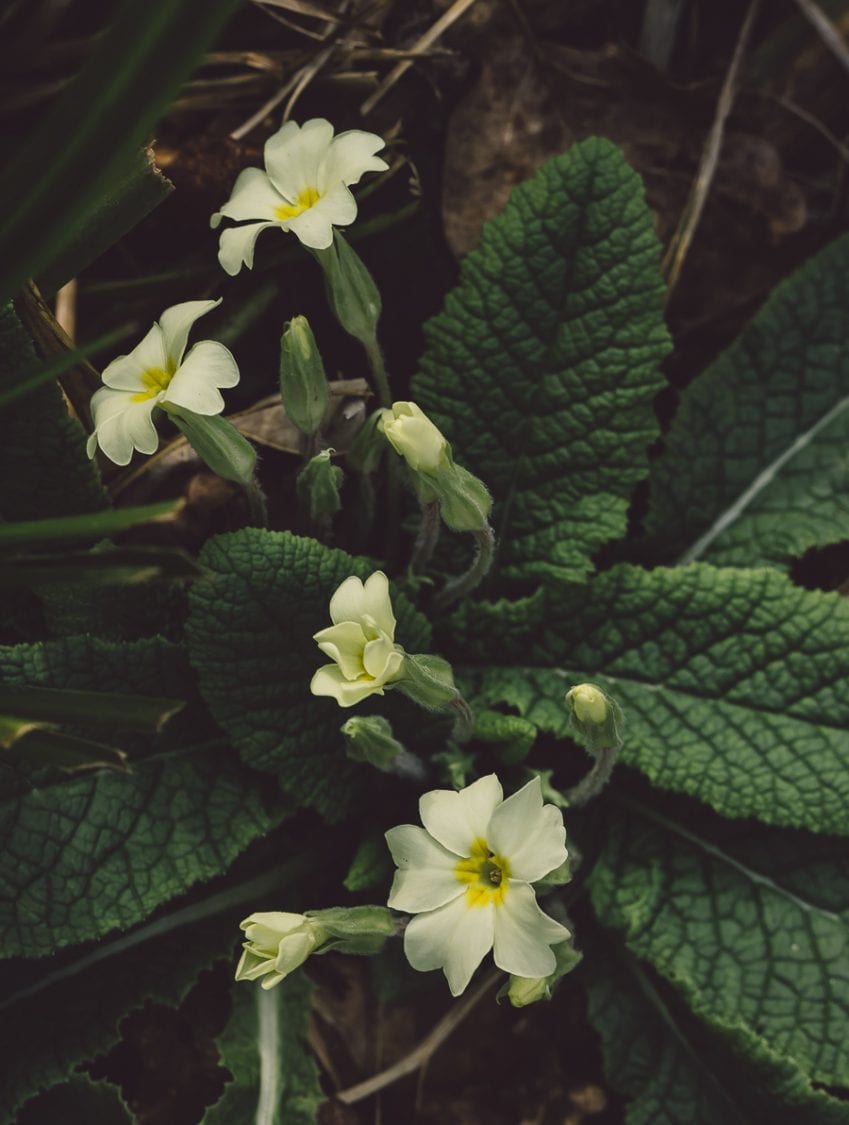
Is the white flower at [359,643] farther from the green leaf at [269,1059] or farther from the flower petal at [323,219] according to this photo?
the green leaf at [269,1059]

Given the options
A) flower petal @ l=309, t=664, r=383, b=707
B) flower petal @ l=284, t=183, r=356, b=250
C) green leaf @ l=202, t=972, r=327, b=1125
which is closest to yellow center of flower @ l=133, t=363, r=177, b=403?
flower petal @ l=284, t=183, r=356, b=250

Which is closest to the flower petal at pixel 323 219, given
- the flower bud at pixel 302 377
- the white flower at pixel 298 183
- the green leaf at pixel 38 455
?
the white flower at pixel 298 183

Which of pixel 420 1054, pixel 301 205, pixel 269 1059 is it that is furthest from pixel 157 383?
pixel 420 1054

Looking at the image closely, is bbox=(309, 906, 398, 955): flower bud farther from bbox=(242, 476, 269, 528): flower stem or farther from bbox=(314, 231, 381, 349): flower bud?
bbox=(314, 231, 381, 349): flower bud

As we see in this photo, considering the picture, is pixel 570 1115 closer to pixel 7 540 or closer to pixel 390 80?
pixel 7 540

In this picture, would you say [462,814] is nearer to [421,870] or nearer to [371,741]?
[421,870]
